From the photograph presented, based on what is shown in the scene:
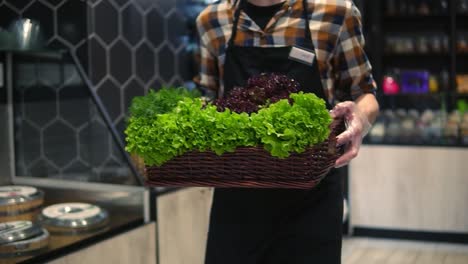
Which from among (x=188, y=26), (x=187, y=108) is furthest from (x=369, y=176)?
(x=187, y=108)

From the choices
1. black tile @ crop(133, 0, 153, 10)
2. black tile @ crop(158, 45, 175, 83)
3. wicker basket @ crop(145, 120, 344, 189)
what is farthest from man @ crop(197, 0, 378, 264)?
black tile @ crop(158, 45, 175, 83)

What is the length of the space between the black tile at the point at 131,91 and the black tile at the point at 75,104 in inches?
39.1

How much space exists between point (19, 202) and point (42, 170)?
0.82ft

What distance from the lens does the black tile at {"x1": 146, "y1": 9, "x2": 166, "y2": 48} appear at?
12.1ft

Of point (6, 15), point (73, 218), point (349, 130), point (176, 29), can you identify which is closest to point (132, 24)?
point (176, 29)

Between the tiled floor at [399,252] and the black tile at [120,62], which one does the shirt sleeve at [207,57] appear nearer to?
the black tile at [120,62]

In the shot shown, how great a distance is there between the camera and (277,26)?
158cm

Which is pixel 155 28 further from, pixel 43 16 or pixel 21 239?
pixel 21 239

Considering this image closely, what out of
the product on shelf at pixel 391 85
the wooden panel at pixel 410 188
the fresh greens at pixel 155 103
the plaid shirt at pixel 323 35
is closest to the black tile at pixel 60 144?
the plaid shirt at pixel 323 35

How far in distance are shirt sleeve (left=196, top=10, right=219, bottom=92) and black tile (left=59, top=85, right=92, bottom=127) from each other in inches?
31.8

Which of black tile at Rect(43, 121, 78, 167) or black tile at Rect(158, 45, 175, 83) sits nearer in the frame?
black tile at Rect(43, 121, 78, 167)

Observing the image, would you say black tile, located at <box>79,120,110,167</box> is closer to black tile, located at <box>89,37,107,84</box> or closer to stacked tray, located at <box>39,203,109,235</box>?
stacked tray, located at <box>39,203,109,235</box>

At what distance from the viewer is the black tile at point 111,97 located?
128 inches

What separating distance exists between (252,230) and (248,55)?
16.9 inches
